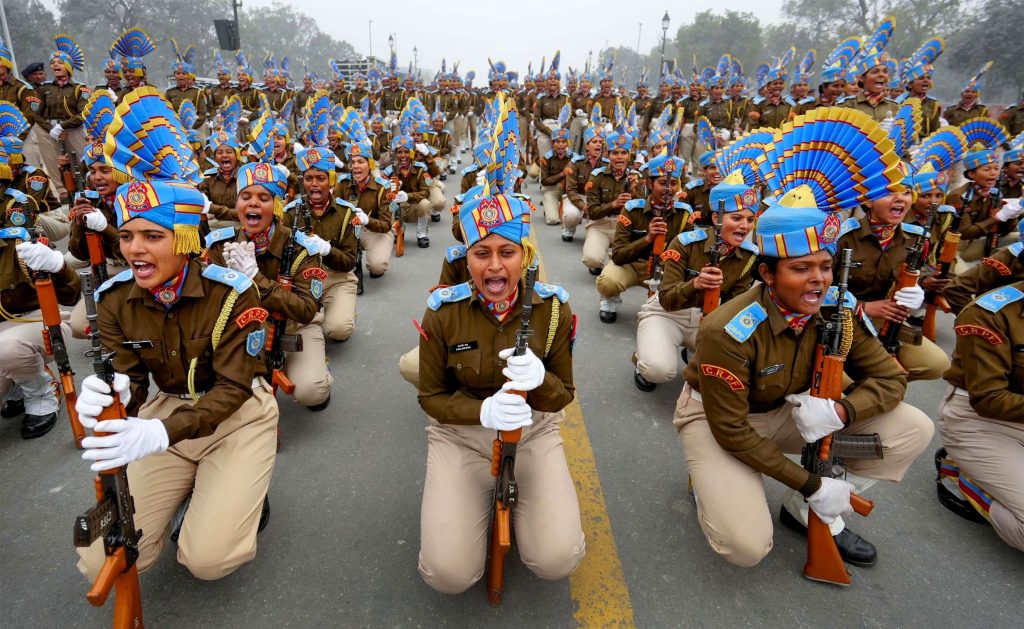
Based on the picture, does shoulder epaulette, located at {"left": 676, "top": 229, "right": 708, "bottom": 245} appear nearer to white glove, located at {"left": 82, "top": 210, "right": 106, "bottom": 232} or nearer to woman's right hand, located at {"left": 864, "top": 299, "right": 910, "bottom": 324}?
woman's right hand, located at {"left": 864, "top": 299, "right": 910, "bottom": 324}

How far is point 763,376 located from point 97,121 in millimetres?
6528

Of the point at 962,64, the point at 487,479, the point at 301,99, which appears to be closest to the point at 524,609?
the point at 487,479

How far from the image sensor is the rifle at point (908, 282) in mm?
4008

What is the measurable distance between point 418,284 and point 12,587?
16.5ft

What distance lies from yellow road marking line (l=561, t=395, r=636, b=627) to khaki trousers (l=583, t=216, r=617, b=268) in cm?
409

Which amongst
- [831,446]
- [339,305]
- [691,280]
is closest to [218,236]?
[339,305]

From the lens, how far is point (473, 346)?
2703mm

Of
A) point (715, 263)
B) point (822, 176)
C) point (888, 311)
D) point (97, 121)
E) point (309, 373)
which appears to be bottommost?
point (309, 373)

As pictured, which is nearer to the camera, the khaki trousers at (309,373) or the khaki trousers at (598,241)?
the khaki trousers at (309,373)

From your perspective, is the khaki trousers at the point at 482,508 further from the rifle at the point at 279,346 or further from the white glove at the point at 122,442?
the rifle at the point at 279,346

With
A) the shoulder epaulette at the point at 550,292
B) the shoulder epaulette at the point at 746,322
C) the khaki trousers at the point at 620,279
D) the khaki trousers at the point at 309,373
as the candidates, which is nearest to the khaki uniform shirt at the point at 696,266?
the khaki trousers at the point at 620,279

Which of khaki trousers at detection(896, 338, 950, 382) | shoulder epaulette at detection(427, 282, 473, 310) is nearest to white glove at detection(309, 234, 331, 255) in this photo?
shoulder epaulette at detection(427, 282, 473, 310)

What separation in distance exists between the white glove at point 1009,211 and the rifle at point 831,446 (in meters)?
4.74

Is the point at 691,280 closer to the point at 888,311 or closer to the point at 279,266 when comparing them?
the point at 888,311
